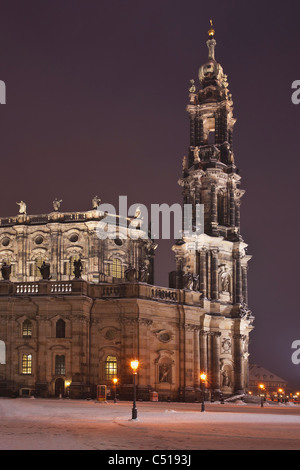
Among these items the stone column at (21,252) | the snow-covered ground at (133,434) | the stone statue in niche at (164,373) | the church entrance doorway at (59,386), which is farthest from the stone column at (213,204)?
the snow-covered ground at (133,434)

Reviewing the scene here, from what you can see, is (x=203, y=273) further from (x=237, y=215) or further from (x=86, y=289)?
(x=86, y=289)

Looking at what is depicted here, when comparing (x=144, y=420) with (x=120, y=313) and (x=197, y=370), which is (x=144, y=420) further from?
(x=197, y=370)

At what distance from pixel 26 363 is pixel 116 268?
51.1 feet

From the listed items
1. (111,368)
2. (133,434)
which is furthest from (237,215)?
(133,434)

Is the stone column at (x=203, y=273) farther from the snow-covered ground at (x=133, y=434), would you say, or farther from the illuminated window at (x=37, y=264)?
the snow-covered ground at (x=133, y=434)

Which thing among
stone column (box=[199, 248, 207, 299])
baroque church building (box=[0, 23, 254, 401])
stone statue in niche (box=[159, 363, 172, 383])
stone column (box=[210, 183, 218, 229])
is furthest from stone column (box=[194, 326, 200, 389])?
stone column (box=[210, 183, 218, 229])

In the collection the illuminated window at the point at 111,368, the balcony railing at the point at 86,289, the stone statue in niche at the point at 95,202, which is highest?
the stone statue in niche at the point at 95,202

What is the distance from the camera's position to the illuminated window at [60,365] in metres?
58.6

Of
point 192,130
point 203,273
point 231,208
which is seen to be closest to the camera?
point 203,273

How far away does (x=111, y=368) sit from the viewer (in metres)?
60.2

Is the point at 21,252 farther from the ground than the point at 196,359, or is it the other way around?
the point at 21,252

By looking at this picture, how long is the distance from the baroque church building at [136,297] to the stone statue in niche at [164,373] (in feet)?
0.28
